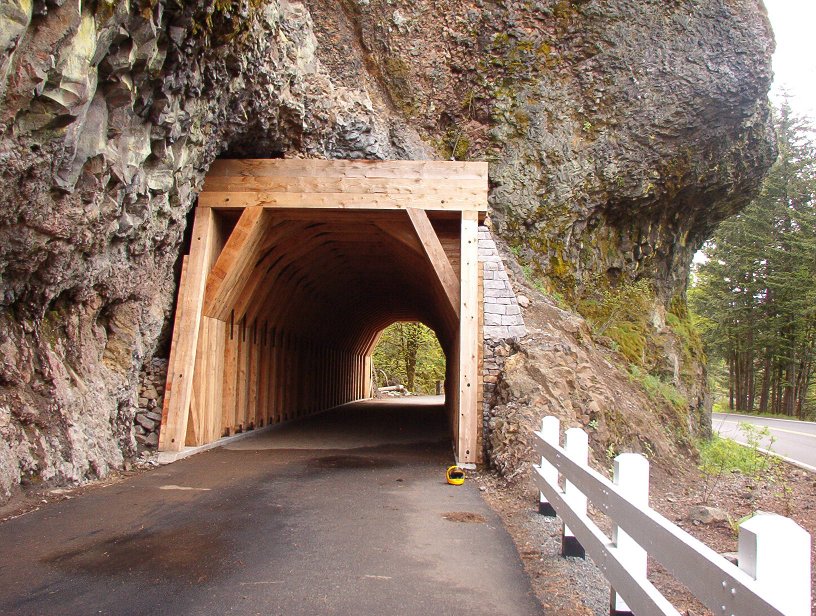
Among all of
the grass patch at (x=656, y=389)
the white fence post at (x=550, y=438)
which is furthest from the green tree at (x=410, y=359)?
the white fence post at (x=550, y=438)

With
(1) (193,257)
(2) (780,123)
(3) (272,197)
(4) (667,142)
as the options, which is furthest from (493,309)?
(2) (780,123)

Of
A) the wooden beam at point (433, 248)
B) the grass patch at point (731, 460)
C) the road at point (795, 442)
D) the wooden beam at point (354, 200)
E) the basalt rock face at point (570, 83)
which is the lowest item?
the road at point (795, 442)

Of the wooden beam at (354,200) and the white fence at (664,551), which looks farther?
the wooden beam at (354,200)

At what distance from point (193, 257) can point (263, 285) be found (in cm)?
228

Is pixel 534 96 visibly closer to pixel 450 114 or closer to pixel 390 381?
pixel 450 114

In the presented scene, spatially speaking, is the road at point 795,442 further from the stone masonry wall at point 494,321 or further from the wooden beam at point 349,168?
the wooden beam at point 349,168

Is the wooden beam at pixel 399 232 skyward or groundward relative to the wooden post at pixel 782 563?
skyward

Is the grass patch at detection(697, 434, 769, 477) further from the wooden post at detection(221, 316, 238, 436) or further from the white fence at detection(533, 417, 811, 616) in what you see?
the wooden post at detection(221, 316, 238, 436)

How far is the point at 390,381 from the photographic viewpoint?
42.3 meters

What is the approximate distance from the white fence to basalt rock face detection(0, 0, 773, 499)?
14.3ft

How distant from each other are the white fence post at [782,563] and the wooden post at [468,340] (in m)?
7.03

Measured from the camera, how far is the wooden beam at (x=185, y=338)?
874 centimetres

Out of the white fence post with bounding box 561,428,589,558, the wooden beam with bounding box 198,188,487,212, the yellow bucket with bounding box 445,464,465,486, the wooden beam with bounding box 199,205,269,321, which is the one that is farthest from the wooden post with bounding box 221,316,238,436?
the white fence post with bounding box 561,428,589,558

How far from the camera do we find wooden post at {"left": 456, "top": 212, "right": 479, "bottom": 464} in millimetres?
8742
